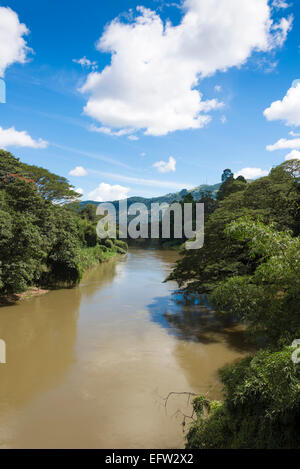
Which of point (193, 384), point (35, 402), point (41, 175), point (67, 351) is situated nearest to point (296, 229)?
point (193, 384)

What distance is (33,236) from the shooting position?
13531mm

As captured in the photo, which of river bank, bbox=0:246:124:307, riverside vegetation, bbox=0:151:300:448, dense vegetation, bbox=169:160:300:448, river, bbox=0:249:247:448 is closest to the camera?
dense vegetation, bbox=169:160:300:448

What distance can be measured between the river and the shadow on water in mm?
41

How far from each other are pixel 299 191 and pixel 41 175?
21346mm

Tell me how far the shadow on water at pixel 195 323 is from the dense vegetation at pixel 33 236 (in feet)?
20.0

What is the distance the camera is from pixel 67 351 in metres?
9.45

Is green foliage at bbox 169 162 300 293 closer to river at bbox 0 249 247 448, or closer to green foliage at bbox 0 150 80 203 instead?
river at bbox 0 249 247 448

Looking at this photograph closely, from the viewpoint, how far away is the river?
568cm

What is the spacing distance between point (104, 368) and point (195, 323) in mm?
5115

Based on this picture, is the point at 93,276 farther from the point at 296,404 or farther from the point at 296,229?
the point at 296,404

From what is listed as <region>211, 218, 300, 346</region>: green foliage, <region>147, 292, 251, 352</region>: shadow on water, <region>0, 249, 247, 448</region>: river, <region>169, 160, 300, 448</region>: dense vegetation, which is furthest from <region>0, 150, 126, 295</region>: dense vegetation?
<region>211, 218, 300, 346</region>: green foliage

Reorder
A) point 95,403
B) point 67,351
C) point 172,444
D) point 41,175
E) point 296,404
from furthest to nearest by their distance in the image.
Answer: point 41,175 < point 67,351 < point 95,403 < point 172,444 < point 296,404

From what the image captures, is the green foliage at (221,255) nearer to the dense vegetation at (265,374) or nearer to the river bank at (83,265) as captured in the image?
the dense vegetation at (265,374)

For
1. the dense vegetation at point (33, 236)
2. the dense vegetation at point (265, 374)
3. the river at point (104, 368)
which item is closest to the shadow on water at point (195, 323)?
the river at point (104, 368)
